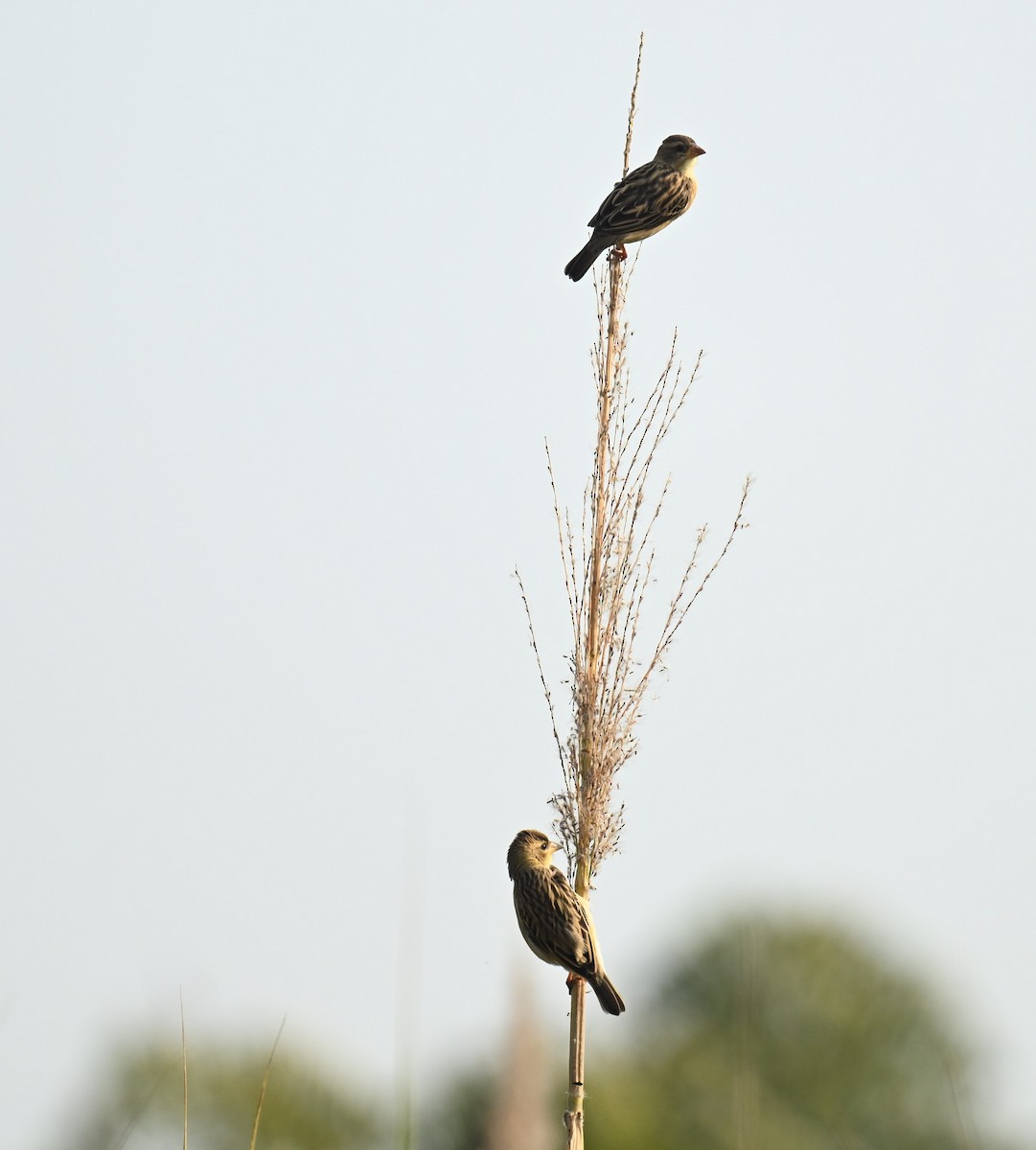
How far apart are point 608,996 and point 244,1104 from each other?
18.3 metres

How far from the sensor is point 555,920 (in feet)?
18.1

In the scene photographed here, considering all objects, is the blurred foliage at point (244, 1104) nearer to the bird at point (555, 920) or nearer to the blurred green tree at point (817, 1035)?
the blurred green tree at point (817, 1035)

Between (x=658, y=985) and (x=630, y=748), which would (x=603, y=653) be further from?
(x=658, y=985)

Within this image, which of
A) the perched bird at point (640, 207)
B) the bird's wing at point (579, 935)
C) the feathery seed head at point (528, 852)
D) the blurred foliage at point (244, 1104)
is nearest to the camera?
the bird's wing at point (579, 935)

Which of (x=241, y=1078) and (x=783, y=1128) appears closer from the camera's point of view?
(x=783, y=1128)

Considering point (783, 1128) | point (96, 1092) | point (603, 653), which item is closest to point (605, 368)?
point (603, 653)

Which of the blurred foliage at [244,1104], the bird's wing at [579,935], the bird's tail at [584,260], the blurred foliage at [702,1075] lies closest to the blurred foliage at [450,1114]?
the blurred foliage at [702,1075]

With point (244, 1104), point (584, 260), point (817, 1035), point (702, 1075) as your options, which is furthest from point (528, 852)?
point (817, 1035)

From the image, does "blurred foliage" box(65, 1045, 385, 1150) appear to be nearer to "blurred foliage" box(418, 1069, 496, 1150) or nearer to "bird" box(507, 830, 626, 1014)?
"blurred foliage" box(418, 1069, 496, 1150)

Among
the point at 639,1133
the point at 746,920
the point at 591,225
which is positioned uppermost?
the point at 591,225

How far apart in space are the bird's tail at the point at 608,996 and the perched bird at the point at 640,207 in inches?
98.2

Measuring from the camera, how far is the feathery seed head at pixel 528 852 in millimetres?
5816

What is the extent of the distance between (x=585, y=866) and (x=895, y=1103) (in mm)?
21779

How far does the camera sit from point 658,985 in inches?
1046
